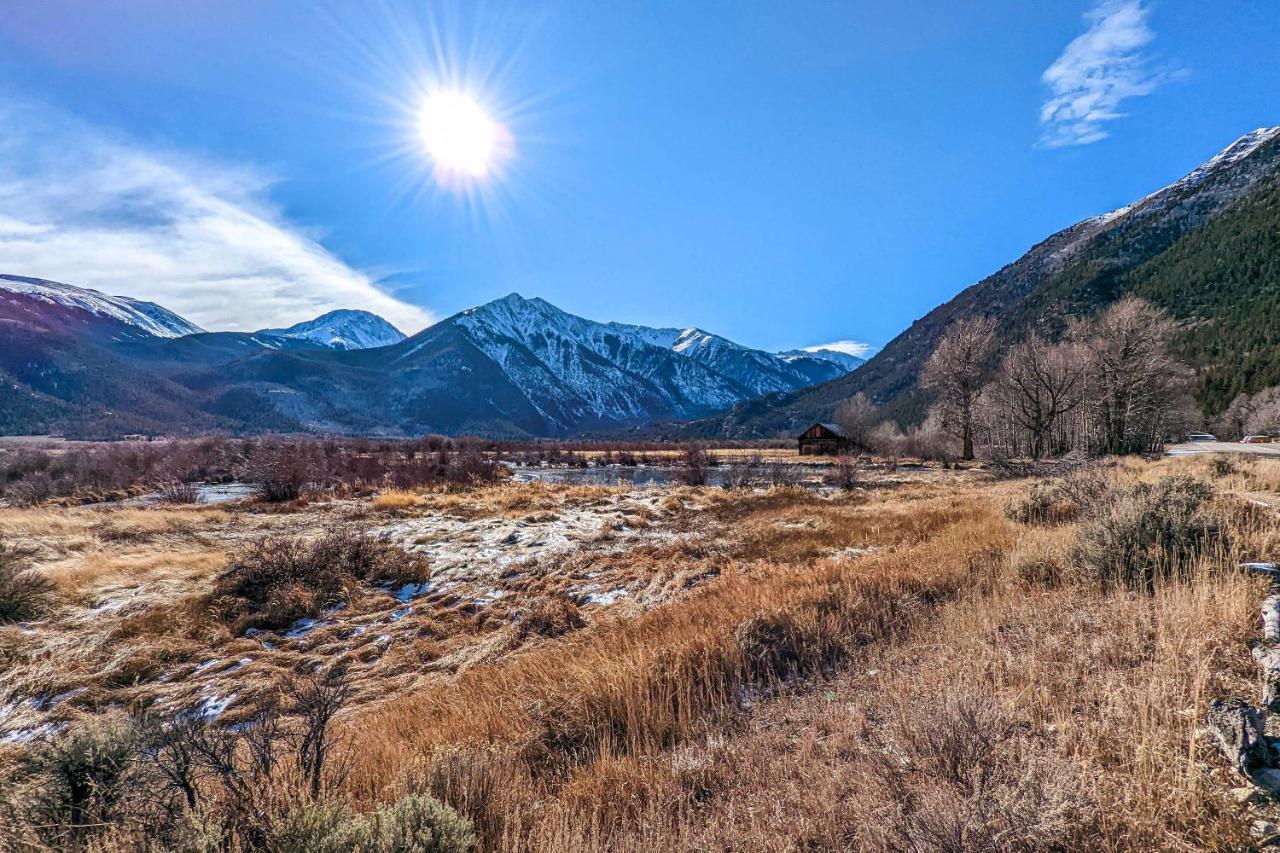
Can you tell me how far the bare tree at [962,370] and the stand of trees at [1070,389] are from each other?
0.08 metres

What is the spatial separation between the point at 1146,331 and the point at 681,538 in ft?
111

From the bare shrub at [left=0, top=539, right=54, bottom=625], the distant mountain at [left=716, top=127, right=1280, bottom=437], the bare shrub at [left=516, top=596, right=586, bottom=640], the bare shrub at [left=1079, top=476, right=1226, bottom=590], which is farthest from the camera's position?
the distant mountain at [left=716, top=127, right=1280, bottom=437]

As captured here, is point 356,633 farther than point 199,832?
Yes

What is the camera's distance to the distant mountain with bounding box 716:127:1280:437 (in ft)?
246

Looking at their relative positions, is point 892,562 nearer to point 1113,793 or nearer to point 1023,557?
point 1023,557

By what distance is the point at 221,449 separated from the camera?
1686 inches

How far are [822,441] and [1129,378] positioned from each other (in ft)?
118

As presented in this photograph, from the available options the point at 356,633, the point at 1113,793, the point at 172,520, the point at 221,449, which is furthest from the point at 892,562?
the point at 221,449

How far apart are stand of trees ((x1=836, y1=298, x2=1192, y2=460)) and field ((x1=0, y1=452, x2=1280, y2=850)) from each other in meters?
24.3

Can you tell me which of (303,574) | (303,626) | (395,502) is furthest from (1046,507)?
(395,502)

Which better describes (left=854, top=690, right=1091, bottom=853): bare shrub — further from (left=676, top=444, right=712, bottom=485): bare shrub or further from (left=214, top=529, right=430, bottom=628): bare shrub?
(left=676, top=444, right=712, bottom=485): bare shrub

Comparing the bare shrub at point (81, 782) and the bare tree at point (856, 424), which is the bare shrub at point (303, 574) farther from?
the bare tree at point (856, 424)

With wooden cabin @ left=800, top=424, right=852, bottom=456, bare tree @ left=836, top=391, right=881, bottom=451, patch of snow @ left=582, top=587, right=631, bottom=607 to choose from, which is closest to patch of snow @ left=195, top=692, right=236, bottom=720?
patch of snow @ left=582, top=587, right=631, bottom=607

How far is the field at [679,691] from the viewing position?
249 cm
